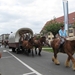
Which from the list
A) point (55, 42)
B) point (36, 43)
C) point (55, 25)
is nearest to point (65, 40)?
point (55, 42)

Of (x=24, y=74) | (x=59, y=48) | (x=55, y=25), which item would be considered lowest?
(x=24, y=74)

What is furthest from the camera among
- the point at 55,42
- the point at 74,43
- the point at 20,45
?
the point at 20,45

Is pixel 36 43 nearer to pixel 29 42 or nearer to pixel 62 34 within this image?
pixel 29 42

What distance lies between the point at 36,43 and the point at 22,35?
356 cm

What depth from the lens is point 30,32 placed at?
78.1 feet

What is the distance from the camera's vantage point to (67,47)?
1105 centimetres

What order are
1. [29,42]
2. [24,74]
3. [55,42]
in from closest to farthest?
[24,74], [55,42], [29,42]

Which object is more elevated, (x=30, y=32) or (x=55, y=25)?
Result: (x=55, y=25)

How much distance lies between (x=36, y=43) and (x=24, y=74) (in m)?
10.9

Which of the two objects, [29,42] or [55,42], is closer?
[55,42]

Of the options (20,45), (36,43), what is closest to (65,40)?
(36,43)

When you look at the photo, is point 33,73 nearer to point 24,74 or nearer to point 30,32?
point 24,74

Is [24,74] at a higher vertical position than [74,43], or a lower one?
lower

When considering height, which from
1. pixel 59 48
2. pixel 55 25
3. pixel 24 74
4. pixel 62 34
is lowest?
pixel 24 74
